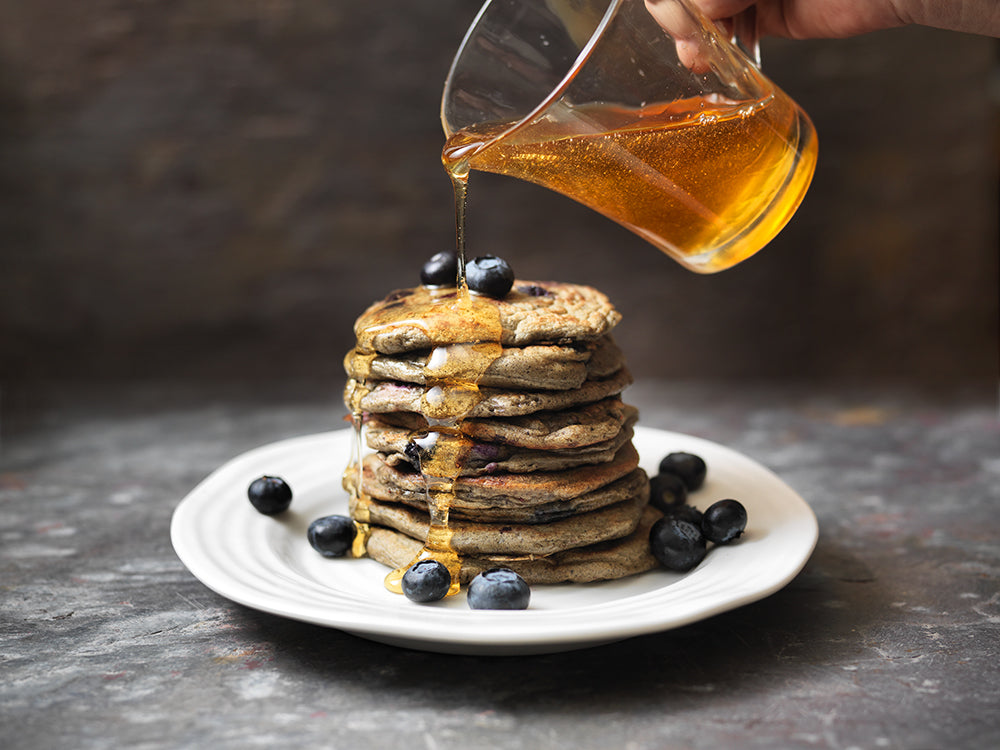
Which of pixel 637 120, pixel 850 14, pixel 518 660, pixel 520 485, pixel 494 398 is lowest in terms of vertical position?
pixel 518 660

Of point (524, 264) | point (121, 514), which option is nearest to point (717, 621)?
point (121, 514)

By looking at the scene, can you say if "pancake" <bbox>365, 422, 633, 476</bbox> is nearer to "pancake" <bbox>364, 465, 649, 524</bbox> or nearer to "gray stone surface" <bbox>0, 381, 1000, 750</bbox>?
"pancake" <bbox>364, 465, 649, 524</bbox>

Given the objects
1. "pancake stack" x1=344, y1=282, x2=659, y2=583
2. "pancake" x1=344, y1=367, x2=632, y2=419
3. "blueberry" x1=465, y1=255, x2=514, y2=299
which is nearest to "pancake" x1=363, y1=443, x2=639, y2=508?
"pancake stack" x1=344, y1=282, x2=659, y2=583

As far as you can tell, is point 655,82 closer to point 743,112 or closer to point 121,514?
point 743,112

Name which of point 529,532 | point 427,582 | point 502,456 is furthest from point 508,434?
point 427,582

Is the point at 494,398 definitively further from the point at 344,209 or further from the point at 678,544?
the point at 344,209

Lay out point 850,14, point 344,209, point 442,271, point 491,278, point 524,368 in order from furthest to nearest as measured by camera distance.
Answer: point 344,209 → point 850,14 → point 442,271 → point 491,278 → point 524,368
